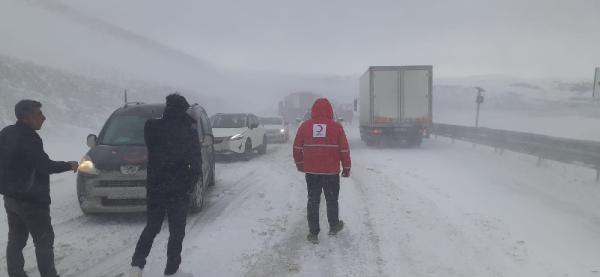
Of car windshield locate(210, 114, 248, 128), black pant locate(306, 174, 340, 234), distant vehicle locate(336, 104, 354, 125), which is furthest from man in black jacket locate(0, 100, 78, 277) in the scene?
distant vehicle locate(336, 104, 354, 125)

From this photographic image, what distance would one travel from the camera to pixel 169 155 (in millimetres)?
4316

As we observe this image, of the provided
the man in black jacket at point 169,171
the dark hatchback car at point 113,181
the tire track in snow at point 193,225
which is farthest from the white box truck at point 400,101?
the man in black jacket at point 169,171

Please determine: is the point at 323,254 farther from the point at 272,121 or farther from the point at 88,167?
the point at 272,121

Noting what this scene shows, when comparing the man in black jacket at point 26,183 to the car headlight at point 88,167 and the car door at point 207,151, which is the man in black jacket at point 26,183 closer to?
the car headlight at point 88,167

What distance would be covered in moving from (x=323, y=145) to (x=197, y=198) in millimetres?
2673

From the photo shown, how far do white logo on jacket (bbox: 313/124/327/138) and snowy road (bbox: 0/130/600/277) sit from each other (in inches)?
55.9

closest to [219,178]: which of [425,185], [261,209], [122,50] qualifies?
[261,209]

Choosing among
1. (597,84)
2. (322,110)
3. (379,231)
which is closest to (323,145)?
(322,110)

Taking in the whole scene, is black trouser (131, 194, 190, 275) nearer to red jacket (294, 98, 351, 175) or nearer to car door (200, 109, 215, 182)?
red jacket (294, 98, 351, 175)

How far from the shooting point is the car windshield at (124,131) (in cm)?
755

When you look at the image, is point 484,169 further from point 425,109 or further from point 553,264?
point 553,264

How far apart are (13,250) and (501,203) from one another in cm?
743

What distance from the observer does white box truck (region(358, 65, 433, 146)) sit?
18297 mm

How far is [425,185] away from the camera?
972 cm
